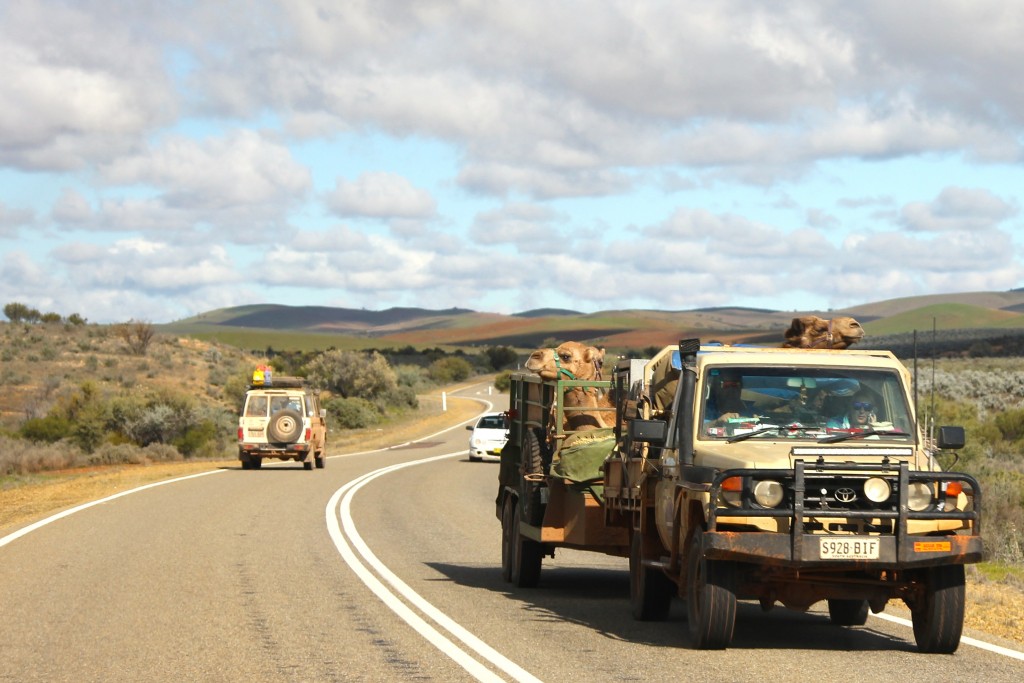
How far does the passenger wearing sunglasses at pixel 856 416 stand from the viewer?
10.5 metres

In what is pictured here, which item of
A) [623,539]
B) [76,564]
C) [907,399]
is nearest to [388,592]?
[623,539]

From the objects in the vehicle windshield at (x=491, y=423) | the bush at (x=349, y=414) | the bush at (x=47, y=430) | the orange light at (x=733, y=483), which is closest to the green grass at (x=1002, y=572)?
the orange light at (x=733, y=483)

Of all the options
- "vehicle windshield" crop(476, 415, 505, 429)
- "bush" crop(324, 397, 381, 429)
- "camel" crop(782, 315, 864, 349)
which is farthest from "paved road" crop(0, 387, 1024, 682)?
"bush" crop(324, 397, 381, 429)

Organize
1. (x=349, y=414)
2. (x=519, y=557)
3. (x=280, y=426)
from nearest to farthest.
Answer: (x=519, y=557)
(x=280, y=426)
(x=349, y=414)

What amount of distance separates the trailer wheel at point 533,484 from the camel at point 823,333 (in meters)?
2.77

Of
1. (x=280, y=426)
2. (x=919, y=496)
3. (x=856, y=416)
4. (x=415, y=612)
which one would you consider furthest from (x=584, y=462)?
(x=280, y=426)

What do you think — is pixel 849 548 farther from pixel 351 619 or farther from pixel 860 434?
pixel 351 619

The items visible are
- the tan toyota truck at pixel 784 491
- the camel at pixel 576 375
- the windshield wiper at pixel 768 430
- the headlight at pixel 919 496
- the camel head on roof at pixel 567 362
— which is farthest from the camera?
the camel head on roof at pixel 567 362

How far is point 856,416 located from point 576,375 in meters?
4.09

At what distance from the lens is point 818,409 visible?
34.6 feet

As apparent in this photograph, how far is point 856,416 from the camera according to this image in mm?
10531

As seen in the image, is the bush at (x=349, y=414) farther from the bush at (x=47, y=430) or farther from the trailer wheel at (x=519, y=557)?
the trailer wheel at (x=519, y=557)

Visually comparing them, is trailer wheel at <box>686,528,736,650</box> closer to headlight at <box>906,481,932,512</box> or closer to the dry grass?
headlight at <box>906,481,932,512</box>

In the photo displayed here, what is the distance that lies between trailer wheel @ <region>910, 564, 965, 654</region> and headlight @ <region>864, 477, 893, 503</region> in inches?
27.3
